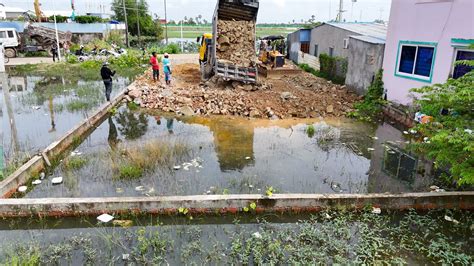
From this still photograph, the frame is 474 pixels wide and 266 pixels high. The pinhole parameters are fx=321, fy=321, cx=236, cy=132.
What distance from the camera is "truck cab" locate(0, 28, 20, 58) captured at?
902 inches

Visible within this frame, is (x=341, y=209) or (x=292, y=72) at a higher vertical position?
(x=292, y=72)

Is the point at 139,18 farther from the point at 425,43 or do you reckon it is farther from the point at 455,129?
the point at 455,129

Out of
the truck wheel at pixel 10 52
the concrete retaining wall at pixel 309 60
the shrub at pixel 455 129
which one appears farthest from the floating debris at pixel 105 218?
the truck wheel at pixel 10 52

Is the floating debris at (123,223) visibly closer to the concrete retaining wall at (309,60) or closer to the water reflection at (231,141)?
the water reflection at (231,141)

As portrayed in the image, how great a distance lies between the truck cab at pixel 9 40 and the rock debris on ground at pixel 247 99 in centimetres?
1552

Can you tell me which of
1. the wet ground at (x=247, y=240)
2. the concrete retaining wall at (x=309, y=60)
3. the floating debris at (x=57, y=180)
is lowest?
the wet ground at (x=247, y=240)

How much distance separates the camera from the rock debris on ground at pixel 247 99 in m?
11.1

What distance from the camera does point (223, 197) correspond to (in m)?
5.23

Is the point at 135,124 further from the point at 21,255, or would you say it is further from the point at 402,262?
the point at 402,262

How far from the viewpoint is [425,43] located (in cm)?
968

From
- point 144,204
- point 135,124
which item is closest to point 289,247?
point 144,204

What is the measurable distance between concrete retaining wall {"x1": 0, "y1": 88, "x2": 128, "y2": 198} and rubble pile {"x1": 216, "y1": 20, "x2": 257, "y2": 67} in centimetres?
581

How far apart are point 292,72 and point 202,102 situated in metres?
8.22

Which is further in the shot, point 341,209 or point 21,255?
point 341,209
